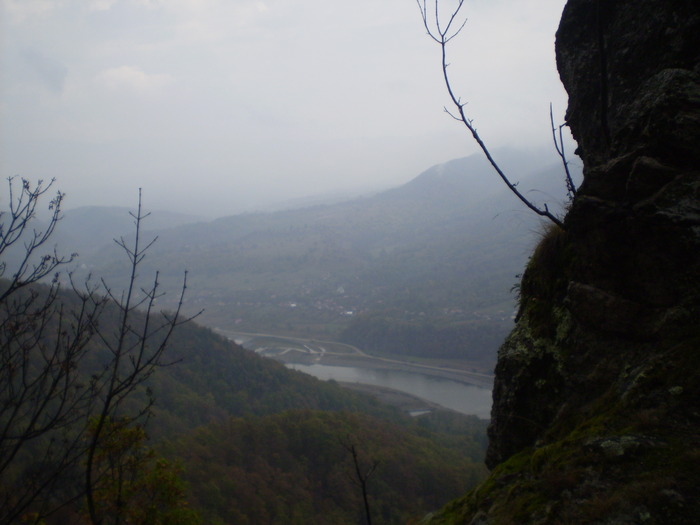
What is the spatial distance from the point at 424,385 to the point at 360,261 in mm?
88265

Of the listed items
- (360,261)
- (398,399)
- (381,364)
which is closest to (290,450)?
(398,399)

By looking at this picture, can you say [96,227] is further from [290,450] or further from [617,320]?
[617,320]

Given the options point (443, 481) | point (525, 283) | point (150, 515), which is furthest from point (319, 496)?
point (525, 283)

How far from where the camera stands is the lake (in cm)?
4084

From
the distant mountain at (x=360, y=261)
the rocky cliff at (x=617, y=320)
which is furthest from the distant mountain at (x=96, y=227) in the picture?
the rocky cliff at (x=617, y=320)

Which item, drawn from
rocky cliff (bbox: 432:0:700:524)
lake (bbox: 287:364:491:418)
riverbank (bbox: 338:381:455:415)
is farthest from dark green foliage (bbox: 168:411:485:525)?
rocky cliff (bbox: 432:0:700:524)

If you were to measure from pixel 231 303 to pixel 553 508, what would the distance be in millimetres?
104499

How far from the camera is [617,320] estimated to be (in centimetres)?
317

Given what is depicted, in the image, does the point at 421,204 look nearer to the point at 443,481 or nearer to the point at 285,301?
the point at 285,301

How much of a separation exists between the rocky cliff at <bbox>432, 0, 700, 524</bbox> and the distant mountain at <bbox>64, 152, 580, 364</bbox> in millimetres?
46963

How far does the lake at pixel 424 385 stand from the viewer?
4084 centimetres

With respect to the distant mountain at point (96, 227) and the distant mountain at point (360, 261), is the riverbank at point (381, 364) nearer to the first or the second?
the distant mountain at point (360, 261)

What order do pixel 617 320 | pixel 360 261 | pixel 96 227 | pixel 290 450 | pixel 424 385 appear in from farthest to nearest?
pixel 96 227, pixel 360 261, pixel 424 385, pixel 290 450, pixel 617 320

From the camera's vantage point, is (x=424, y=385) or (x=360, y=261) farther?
(x=360, y=261)
